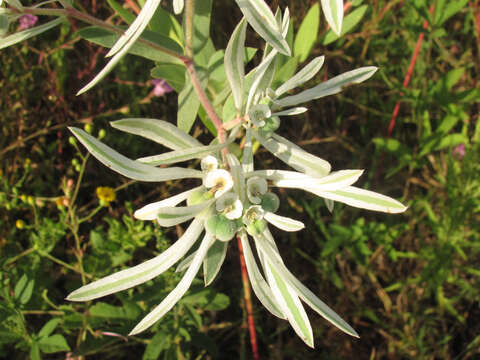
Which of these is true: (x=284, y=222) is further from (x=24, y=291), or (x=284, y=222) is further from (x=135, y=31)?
(x=24, y=291)

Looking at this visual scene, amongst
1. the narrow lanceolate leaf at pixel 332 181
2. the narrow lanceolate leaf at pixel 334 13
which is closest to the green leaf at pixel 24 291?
the narrow lanceolate leaf at pixel 332 181

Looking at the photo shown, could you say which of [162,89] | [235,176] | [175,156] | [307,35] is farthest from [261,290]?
[162,89]

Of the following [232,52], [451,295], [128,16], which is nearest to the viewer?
[232,52]

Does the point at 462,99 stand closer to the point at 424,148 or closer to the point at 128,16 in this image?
the point at 424,148

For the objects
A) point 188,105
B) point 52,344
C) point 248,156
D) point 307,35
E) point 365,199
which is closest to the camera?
point 365,199

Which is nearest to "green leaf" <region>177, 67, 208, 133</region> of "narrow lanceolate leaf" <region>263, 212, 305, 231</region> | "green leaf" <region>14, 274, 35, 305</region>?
"narrow lanceolate leaf" <region>263, 212, 305, 231</region>

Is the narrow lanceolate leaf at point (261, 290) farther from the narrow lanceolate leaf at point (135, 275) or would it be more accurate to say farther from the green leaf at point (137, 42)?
the green leaf at point (137, 42)

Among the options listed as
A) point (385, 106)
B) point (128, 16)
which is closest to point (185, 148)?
point (128, 16)
